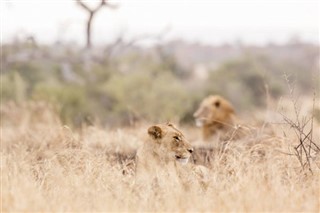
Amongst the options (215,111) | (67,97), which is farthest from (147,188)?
(67,97)

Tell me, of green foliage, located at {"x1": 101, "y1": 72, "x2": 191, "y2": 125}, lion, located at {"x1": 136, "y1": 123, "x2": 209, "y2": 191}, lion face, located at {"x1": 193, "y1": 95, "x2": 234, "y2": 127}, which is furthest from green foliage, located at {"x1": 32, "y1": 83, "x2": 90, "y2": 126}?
lion, located at {"x1": 136, "y1": 123, "x2": 209, "y2": 191}

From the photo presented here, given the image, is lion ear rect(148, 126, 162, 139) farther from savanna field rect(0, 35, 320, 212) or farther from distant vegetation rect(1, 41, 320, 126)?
distant vegetation rect(1, 41, 320, 126)

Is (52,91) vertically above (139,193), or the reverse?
(139,193)

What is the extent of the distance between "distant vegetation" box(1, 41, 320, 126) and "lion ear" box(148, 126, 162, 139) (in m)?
8.44

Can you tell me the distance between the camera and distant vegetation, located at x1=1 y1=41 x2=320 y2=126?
70.0 feet

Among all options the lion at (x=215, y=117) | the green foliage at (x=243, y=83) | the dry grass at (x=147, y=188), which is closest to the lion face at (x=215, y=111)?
the lion at (x=215, y=117)

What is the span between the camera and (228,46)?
265ft

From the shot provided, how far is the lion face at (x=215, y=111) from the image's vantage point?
13359 millimetres

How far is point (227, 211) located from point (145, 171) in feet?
5.28

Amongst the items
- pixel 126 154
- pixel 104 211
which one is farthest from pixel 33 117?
pixel 104 211

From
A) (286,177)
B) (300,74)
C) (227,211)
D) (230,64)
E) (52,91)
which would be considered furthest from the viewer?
(300,74)

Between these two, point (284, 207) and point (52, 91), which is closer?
point (284, 207)

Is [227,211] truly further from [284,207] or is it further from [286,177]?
[286,177]

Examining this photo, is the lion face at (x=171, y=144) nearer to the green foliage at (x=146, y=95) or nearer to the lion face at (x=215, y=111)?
the lion face at (x=215, y=111)
